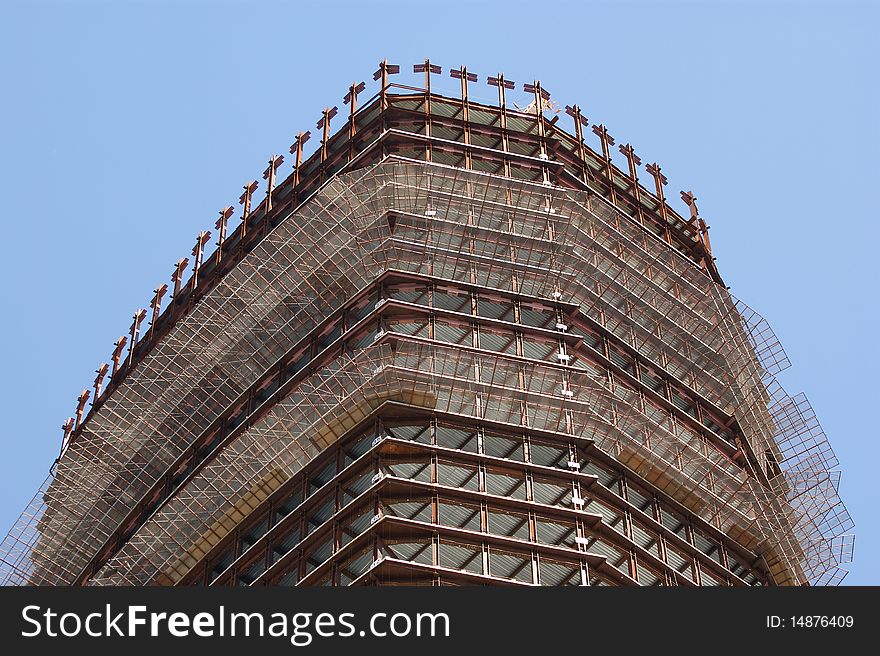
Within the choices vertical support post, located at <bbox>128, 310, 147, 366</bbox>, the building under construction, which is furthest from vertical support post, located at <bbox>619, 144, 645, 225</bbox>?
vertical support post, located at <bbox>128, 310, 147, 366</bbox>

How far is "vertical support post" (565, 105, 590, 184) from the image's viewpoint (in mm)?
80438

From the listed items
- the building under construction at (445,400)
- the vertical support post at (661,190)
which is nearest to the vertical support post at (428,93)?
the building under construction at (445,400)

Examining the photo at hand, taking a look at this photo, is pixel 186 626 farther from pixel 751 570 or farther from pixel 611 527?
pixel 751 570

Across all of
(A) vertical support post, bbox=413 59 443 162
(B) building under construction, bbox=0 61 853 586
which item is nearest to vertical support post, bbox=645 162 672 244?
(B) building under construction, bbox=0 61 853 586

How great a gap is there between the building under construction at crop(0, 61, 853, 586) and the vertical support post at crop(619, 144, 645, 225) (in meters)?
0.32

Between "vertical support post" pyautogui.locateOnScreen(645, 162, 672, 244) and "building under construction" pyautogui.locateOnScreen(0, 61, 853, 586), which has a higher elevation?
"vertical support post" pyautogui.locateOnScreen(645, 162, 672, 244)

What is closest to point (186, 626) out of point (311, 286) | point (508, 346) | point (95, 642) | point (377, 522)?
point (95, 642)

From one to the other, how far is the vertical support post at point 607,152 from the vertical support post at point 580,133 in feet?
2.52

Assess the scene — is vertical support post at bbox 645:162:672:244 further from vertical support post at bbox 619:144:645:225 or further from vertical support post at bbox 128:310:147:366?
vertical support post at bbox 128:310:147:366

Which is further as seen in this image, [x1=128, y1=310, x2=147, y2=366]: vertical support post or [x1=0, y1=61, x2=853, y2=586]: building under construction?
[x1=128, y1=310, x2=147, y2=366]: vertical support post

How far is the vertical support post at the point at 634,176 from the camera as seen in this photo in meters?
82.1

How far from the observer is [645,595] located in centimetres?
4047

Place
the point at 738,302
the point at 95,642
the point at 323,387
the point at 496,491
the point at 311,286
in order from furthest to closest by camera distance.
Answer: the point at 738,302 → the point at 311,286 → the point at 323,387 → the point at 496,491 → the point at 95,642

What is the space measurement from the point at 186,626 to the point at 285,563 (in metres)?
21.2
